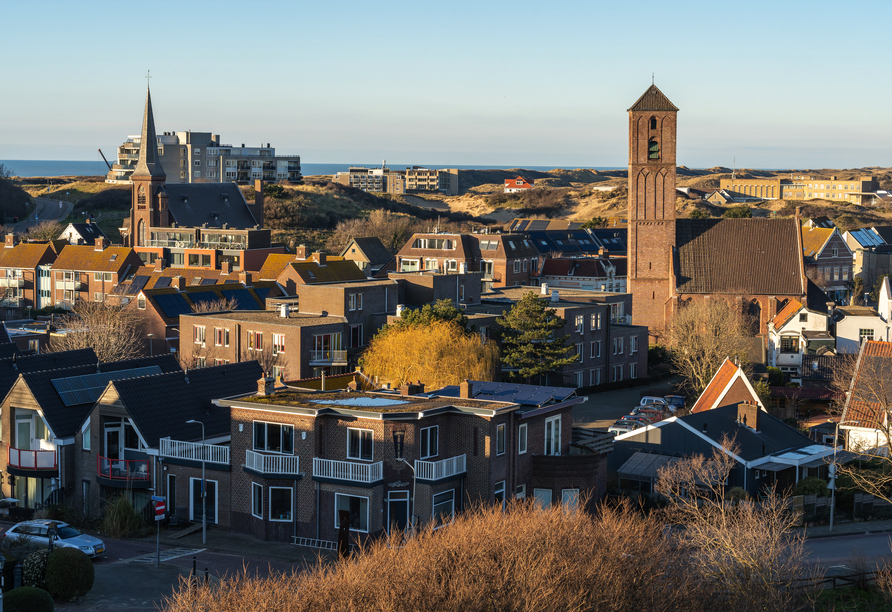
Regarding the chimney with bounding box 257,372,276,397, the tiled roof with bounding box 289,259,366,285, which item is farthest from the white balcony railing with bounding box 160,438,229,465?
the tiled roof with bounding box 289,259,366,285

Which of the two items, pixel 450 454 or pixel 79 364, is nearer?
pixel 450 454

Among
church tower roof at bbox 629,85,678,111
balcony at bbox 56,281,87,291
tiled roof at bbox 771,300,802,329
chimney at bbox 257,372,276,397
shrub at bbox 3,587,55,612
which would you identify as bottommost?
shrub at bbox 3,587,55,612

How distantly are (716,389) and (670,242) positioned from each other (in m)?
34.3

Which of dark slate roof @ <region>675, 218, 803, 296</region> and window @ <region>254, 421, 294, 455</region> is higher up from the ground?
dark slate roof @ <region>675, 218, 803, 296</region>

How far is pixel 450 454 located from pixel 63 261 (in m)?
70.2

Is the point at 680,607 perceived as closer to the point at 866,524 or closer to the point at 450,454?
the point at 450,454

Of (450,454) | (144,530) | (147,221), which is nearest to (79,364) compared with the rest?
(144,530)

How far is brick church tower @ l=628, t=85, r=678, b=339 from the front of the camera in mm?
83125

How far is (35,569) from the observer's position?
2755 centimetres

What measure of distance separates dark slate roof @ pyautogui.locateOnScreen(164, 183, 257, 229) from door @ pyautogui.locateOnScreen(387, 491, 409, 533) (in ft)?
294

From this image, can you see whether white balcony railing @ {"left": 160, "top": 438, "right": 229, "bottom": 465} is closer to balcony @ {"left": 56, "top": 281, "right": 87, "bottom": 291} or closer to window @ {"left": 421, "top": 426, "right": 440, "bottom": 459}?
window @ {"left": 421, "top": 426, "right": 440, "bottom": 459}

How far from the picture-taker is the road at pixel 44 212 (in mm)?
148500

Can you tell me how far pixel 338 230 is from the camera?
13675 cm

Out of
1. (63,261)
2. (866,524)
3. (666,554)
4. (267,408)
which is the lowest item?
(866,524)
